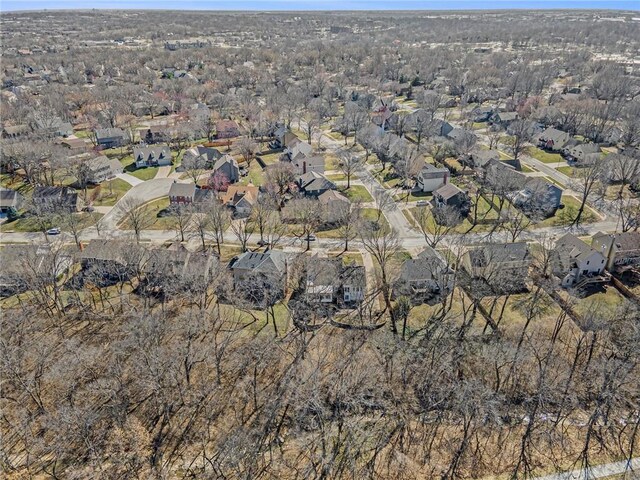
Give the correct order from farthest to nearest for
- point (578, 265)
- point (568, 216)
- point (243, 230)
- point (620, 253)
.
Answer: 1. point (568, 216)
2. point (243, 230)
3. point (620, 253)
4. point (578, 265)

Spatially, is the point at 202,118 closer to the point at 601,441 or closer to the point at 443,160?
the point at 443,160

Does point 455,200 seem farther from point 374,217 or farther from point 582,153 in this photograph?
point 582,153

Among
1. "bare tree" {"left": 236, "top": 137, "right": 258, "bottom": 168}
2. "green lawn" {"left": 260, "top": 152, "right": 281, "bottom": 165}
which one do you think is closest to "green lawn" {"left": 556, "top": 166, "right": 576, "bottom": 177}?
"green lawn" {"left": 260, "top": 152, "right": 281, "bottom": 165}

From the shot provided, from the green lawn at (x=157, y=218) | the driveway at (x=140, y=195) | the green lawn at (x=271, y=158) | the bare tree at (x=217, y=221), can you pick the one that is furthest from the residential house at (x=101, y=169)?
the bare tree at (x=217, y=221)

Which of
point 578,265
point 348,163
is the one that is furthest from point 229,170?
point 578,265

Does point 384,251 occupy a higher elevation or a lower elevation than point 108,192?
higher

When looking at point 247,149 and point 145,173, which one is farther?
point 247,149

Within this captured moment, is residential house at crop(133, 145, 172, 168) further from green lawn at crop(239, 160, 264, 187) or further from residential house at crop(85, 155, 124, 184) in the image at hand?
green lawn at crop(239, 160, 264, 187)

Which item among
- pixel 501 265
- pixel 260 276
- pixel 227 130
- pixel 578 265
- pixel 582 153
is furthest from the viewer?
pixel 227 130

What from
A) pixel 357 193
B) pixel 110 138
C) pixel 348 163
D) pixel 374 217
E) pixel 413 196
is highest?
pixel 348 163
